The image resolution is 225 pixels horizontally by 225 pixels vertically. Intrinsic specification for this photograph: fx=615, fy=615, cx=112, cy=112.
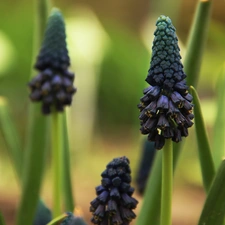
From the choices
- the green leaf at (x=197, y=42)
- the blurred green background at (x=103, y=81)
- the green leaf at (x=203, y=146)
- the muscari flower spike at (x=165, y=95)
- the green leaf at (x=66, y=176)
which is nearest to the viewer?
the muscari flower spike at (x=165, y=95)

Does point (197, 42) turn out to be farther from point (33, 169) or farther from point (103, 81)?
point (103, 81)

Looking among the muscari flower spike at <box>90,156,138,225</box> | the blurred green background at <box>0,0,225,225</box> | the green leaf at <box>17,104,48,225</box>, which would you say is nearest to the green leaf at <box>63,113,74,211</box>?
the green leaf at <box>17,104,48,225</box>

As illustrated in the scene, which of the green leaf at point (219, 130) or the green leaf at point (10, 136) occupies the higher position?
the green leaf at point (10, 136)

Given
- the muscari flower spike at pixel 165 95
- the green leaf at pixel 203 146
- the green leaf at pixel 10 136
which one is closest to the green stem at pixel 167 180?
the muscari flower spike at pixel 165 95

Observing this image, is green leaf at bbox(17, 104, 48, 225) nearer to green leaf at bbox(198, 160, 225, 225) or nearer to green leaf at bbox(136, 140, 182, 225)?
green leaf at bbox(136, 140, 182, 225)

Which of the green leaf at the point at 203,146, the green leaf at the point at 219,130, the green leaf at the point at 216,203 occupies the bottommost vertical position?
the green leaf at the point at 216,203

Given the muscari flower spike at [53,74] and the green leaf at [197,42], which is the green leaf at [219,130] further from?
the muscari flower spike at [53,74]

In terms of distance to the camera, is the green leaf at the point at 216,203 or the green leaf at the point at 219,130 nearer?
the green leaf at the point at 216,203
